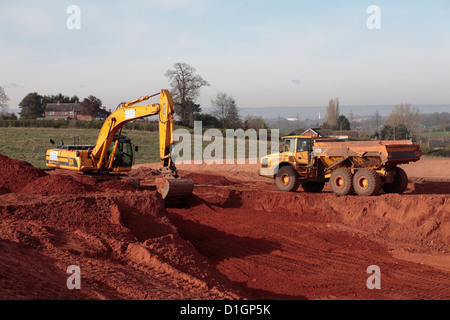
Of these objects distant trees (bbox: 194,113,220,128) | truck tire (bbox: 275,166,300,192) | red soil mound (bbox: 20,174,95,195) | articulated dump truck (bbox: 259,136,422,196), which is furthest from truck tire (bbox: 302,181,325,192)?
distant trees (bbox: 194,113,220,128)

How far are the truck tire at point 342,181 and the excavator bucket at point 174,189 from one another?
19.0ft

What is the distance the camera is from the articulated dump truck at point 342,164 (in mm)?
16453

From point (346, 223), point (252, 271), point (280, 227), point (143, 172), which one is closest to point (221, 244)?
point (252, 271)

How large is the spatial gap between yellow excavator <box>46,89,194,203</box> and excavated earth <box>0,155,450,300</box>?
0.68 m

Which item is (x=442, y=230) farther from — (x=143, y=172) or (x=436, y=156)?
(x=436, y=156)

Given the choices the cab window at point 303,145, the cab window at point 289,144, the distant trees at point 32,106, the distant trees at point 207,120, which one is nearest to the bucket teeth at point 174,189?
the cab window at point 289,144

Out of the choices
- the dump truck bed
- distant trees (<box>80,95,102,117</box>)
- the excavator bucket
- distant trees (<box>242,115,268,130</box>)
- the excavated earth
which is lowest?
the excavated earth

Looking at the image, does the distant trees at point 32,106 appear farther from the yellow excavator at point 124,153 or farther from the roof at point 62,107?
the yellow excavator at point 124,153

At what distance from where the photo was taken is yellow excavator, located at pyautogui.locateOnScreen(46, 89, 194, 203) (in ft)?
45.7

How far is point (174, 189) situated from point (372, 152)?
7259 millimetres

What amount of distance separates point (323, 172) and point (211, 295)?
11.9 m

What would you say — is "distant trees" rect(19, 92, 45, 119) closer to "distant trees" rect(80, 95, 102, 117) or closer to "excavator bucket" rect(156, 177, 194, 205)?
"distant trees" rect(80, 95, 102, 117)

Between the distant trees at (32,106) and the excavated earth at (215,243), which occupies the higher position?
the distant trees at (32,106)
